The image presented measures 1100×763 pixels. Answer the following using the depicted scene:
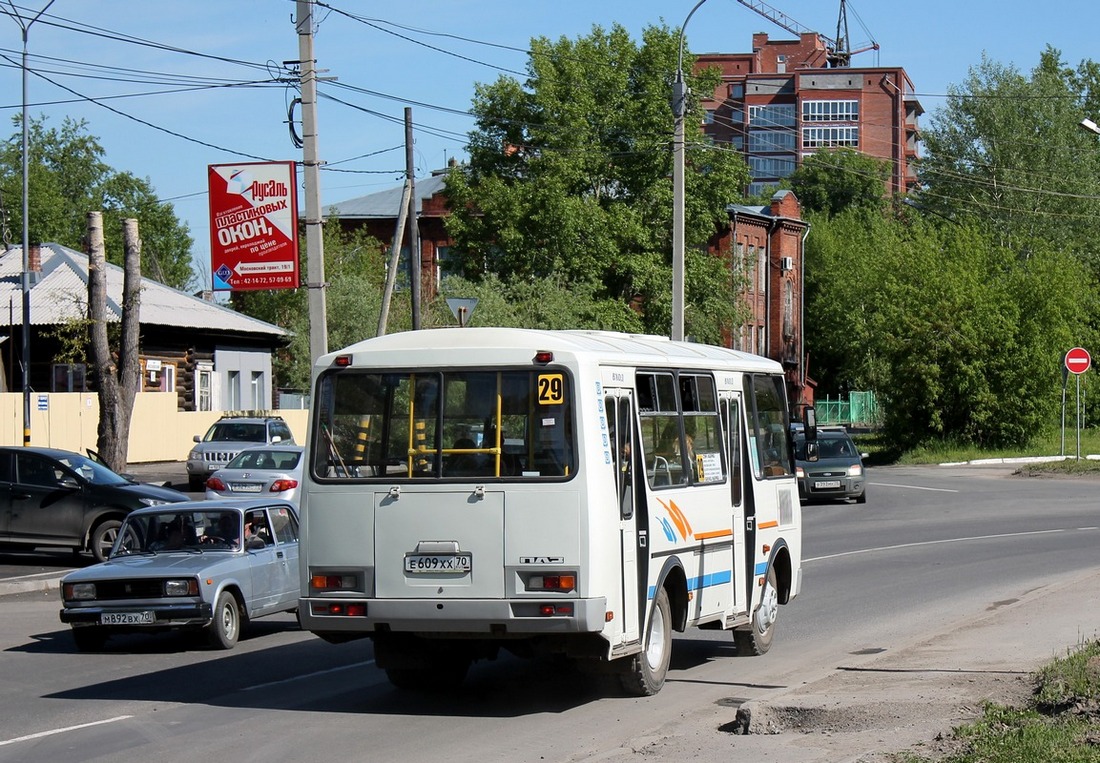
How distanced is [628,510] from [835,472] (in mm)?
23267

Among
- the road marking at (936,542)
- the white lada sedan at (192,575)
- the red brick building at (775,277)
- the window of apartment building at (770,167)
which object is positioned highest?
the window of apartment building at (770,167)

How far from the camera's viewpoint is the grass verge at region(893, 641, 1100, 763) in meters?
7.33

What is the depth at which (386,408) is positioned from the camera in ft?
34.0

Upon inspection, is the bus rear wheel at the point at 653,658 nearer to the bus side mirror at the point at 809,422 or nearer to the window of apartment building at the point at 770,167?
the bus side mirror at the point at 809,422

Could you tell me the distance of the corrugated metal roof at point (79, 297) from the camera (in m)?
44.6

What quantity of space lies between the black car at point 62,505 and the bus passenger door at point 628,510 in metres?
12.1

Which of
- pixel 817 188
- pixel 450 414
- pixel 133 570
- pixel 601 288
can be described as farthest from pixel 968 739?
pixel 817 188

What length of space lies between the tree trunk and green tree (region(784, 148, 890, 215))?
8561 centimetres

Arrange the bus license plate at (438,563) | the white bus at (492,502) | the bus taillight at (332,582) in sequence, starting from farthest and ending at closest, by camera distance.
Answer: the bus taillight at (332,582) < the bus license plate at (438,563) < the white bus at (492,502)

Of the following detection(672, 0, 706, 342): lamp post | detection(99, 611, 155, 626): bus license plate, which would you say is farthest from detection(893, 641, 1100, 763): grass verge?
detection(672, 0, 706, 342): lamp post

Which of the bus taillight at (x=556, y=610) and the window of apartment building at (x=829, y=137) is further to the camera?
the window of apartment building at (x=829, y=137)

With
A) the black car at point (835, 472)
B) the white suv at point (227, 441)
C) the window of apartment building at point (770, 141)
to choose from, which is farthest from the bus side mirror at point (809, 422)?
the window of apartment building at point (770, 141)

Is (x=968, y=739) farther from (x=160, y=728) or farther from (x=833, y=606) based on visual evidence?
(x=833, y=606)

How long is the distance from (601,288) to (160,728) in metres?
50.0
